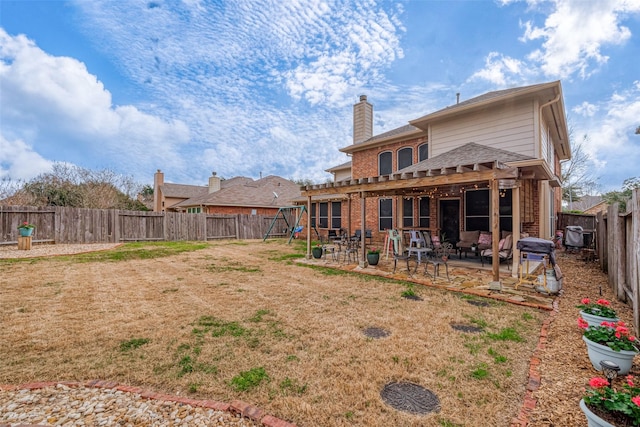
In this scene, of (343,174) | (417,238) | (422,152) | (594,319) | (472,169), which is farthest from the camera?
(343,174)

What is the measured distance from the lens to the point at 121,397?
92.0 inches

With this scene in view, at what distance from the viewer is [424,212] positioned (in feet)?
37.1

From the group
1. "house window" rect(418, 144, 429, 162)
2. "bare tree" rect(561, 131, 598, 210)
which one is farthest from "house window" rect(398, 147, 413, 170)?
"bare tree" rect(561, 131, 598, 210)

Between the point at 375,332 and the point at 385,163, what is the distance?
10.1m

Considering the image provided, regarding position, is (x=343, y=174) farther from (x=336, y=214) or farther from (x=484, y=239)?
(x=484, y=239)

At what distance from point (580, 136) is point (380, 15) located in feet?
68.3

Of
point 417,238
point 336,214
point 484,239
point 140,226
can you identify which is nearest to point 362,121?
point 336,214

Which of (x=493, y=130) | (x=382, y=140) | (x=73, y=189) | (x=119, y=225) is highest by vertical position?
(x=382, y=140)

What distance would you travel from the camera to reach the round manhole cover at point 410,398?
220 centimetres

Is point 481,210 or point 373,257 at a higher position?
point 481,210

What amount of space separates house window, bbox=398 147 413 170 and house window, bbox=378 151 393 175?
0.43 meters

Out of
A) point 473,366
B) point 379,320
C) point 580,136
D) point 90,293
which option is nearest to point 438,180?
point 379,320

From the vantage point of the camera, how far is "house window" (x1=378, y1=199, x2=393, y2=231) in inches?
496

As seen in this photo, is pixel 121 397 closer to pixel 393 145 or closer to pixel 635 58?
pixel 393 145
